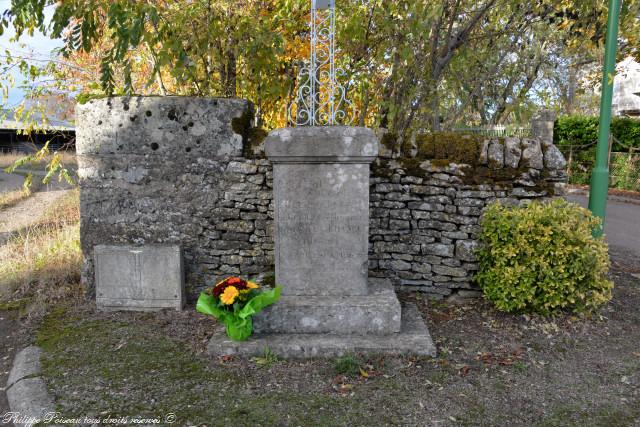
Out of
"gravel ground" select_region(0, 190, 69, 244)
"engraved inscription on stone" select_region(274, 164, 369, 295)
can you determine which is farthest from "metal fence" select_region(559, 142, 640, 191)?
"gravel ground" select_region(0, 190, 69, 244)

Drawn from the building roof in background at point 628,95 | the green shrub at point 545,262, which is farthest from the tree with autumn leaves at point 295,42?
the building roof in background at point 628,95

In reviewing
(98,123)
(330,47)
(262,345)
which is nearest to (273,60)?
(330,47)

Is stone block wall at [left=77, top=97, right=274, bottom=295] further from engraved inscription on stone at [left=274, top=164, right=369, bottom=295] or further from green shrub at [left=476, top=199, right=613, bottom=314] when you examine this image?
green shrub at [left=476, top=199, right=613, bottom=314]

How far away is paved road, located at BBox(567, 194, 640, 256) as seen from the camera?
25.5ft

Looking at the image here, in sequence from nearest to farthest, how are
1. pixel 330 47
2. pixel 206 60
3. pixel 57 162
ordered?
1. pixel 330 47
2. pixel 206 60
3. pixel 57 162

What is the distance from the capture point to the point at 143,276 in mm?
4492

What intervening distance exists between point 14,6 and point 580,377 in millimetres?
5463

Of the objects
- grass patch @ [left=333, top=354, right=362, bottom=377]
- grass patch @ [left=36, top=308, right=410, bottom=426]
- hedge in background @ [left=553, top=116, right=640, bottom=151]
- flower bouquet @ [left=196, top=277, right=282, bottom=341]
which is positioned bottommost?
grass patch @ [left=36, top=308, right=410, bottom=426]

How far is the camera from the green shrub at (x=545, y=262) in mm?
4016

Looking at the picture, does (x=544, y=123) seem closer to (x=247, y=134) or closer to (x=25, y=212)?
(x=247, y=134)

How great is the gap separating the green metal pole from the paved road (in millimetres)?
2922

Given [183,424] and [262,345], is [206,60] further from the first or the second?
[183,424]

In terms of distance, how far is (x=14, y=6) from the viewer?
4066 mm

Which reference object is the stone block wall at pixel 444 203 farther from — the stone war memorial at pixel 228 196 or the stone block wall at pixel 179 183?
the stone block wall at pixel 179 183
